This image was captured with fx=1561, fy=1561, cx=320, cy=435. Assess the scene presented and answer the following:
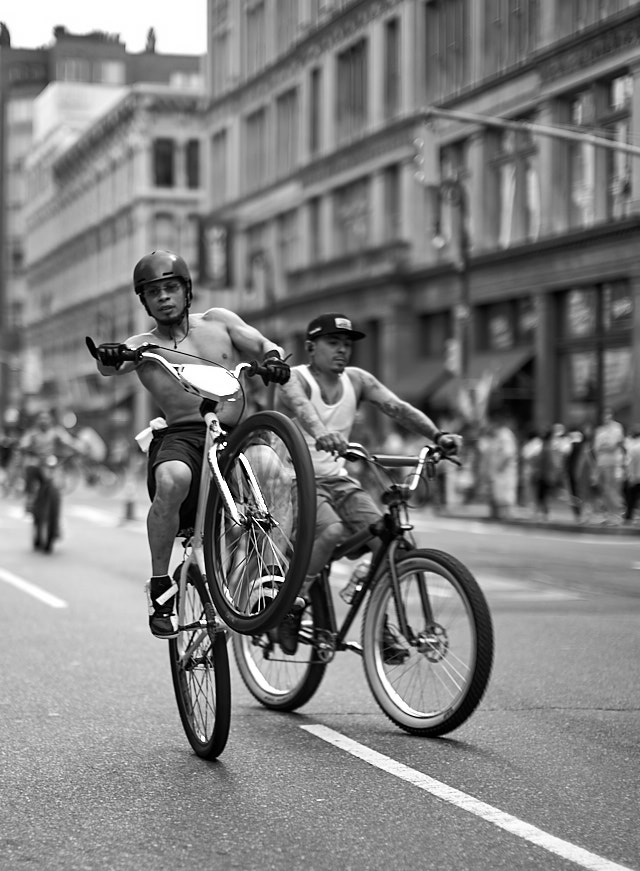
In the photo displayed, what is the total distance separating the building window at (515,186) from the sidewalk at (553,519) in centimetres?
795

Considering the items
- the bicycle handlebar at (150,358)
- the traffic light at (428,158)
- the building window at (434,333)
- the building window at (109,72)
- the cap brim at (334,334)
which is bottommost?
the bicycle handlebar at (150,358)

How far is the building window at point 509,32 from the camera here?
3744 centimetres

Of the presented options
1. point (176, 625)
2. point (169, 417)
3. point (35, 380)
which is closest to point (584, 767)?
point (176, 625)

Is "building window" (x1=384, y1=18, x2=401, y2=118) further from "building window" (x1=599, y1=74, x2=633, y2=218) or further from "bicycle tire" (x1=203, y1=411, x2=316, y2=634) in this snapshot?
"bicycle tire" (x1=203, y1=411, x2=316, y2=634)

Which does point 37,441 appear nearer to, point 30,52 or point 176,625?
point 176,625

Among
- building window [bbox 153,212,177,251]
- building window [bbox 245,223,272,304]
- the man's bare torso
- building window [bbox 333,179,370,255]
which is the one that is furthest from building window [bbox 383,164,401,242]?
the man's bare torso

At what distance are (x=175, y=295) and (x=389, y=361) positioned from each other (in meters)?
37.9

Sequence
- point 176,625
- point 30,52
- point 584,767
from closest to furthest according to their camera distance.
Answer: point 584,767, point 176,625, point 30,52

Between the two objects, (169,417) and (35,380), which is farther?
(35,380)

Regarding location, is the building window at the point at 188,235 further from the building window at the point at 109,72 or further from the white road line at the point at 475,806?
the white road line at the point at 475,806

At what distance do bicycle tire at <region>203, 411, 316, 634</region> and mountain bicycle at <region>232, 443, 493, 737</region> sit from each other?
0.91 ft

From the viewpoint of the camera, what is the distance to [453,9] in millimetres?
41969

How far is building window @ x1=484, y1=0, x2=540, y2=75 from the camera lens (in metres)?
37.4

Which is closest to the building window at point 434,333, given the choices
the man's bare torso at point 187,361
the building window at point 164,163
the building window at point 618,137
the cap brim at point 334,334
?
the building window at point 618,137
